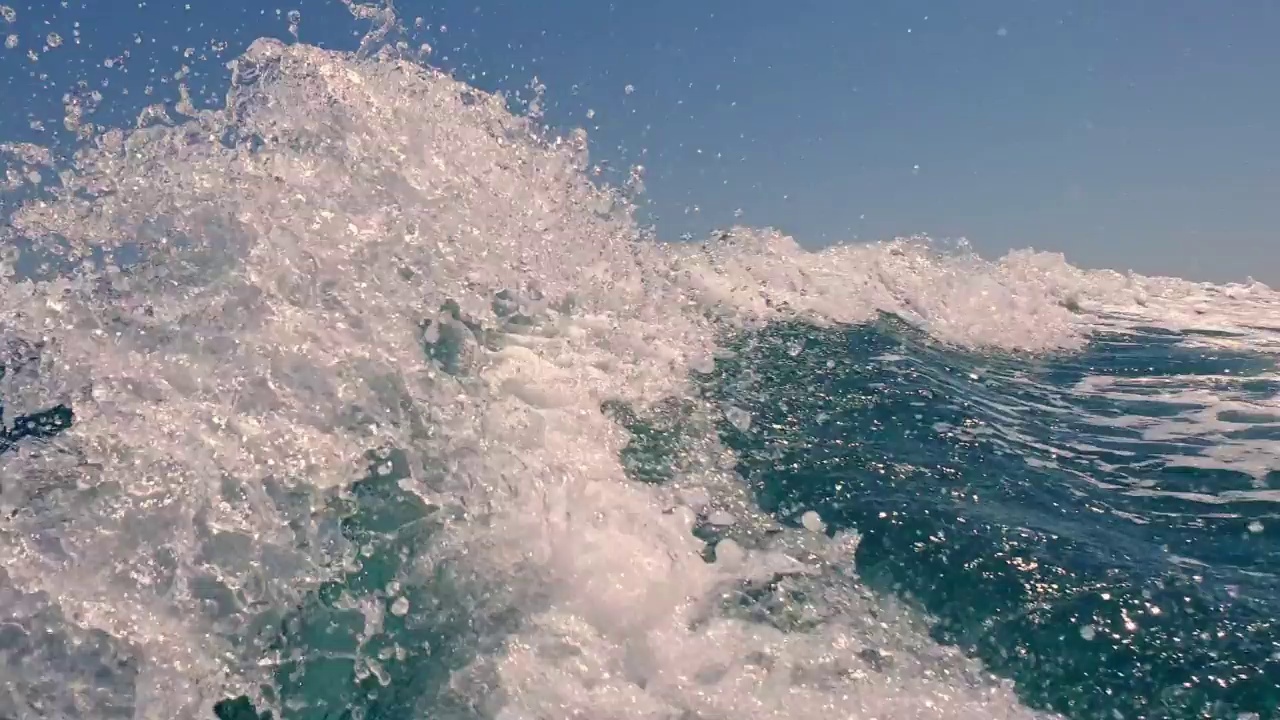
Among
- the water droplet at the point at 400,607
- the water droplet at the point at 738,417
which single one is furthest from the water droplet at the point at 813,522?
the water droplet at the point at 400,607

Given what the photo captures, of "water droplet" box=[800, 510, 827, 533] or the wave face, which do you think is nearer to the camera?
the wave face

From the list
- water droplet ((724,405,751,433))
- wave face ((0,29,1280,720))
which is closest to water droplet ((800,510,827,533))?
wave face ((0,29,1280,720))

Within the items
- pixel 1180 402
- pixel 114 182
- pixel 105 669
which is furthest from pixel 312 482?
pixel 1180 402

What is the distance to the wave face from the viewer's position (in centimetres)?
315

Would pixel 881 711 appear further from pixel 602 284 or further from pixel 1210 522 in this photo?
pixel 602 284

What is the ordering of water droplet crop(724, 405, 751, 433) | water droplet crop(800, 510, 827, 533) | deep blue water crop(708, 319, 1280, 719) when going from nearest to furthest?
deep blue water crop(708, 319, 1280, 719) → water droplet crop(800, 510, 827, 533) → water droplet crop(724, 405, 751, 433)

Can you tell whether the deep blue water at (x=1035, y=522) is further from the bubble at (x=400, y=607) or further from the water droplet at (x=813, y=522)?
the bubble at (x=400, y=607)

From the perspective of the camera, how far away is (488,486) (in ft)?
13.0

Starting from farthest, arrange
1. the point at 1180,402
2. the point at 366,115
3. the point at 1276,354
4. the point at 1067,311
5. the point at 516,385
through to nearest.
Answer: the point at 1067,311 < the point at 1276,354 < the point at 1180,402 < the point at 366,115 < the point at 516,385

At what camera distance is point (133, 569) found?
131 inches

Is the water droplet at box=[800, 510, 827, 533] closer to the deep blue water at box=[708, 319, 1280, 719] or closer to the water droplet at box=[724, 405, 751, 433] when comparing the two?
the deep blue water at box=[708, 319, 1280, 719]

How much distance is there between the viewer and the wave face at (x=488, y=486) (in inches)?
124

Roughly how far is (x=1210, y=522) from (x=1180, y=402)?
3353mm

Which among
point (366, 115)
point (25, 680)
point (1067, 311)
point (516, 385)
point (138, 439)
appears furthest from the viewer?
point (1067, 311)
